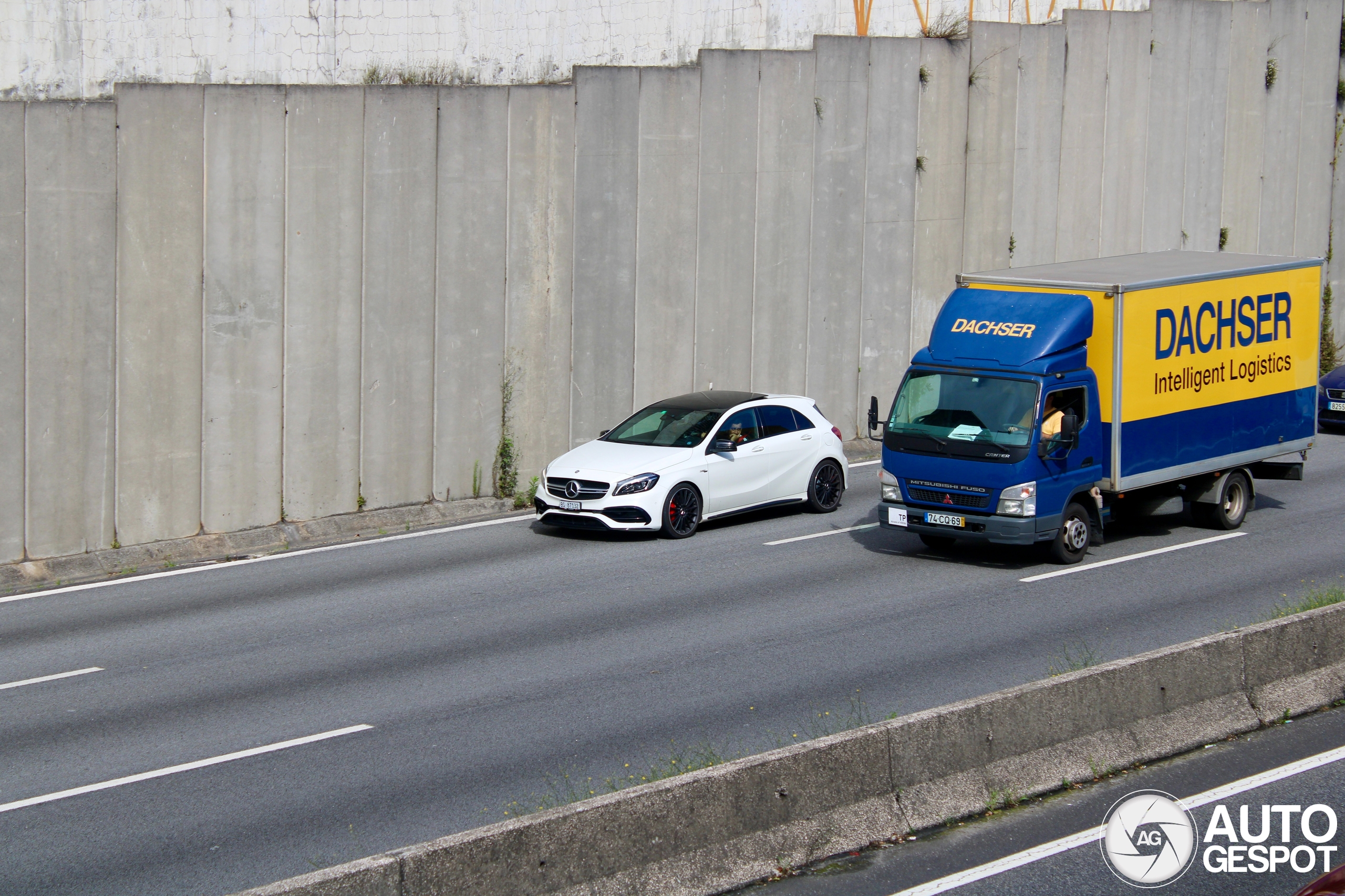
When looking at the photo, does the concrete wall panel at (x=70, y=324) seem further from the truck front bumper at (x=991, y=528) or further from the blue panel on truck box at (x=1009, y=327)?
the blue panel on truck box at (x=1009, y=327)

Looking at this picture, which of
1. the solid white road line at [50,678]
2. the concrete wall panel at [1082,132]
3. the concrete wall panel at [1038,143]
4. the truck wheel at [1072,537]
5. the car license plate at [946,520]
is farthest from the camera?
the concrete wall panel at [1082,132]

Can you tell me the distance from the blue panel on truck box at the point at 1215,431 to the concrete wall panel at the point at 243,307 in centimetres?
1029

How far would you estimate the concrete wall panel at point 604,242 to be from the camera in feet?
68.2

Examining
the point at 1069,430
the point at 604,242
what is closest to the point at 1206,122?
the point at 604,242

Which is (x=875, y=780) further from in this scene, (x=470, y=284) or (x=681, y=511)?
(x=470, y=284)

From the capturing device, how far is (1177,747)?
948 centimetres

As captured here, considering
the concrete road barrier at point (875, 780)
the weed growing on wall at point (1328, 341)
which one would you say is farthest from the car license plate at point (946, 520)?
the weed growing on wall at point (1328, 341)

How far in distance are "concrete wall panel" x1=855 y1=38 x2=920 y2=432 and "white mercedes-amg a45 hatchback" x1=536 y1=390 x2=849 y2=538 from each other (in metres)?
5.28

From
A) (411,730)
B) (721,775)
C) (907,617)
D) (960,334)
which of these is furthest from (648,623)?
(721,775)

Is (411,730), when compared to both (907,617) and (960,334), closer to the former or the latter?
(907,617)

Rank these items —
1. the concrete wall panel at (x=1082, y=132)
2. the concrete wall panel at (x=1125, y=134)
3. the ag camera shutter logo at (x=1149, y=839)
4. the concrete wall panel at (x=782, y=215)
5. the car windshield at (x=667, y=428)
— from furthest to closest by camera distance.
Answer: the concrete wall panel at (x=1125, y=134) → the concrete wall panel at (x=1082, y=132) → the concrete wall panel at (x=782, y=215) → the car windshield at (x=667, y=428) → the ag camera shutter logo at (x=1149, y=839)

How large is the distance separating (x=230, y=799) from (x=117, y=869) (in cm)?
112

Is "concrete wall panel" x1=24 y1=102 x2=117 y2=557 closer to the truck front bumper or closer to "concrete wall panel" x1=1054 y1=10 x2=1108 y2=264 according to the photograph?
the truck front bumper

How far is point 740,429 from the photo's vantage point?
59.6 feet
